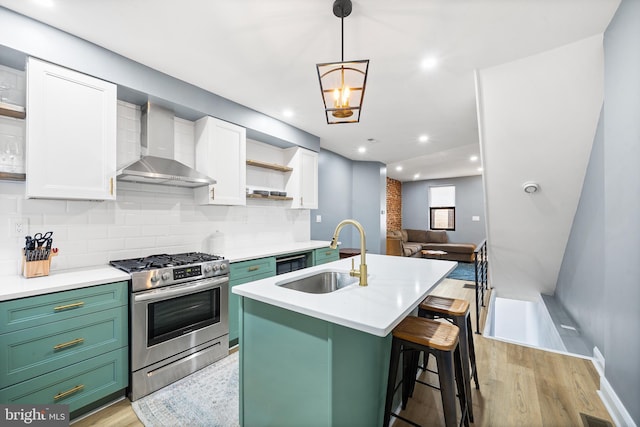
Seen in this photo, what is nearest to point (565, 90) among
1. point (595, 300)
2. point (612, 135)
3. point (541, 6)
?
point (612, 135)

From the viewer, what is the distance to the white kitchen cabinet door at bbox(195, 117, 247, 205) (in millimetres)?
2857

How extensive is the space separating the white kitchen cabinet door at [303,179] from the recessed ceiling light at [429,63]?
204cm

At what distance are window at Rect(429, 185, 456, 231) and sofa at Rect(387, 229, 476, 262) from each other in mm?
483

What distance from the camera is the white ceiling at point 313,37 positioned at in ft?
5.60

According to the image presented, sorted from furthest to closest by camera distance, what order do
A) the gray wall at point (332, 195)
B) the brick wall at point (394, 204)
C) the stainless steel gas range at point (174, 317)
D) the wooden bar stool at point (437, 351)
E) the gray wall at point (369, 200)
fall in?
the brick wall at point (394, 204)
the gray wall at point (369, 200)
the gray wall at point (332, 195)
the stainless steel gas range at point (174, 317)
the wooden bar stool at point (437, 351)

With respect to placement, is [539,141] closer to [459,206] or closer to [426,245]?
[426,245]

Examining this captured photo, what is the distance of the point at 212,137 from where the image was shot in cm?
288

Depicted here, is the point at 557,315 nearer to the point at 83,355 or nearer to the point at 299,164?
the point at 299,164

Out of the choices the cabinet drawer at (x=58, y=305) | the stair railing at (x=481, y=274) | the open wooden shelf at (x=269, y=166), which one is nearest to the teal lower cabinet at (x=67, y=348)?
the cabinet drawer at (x=58, y=305)

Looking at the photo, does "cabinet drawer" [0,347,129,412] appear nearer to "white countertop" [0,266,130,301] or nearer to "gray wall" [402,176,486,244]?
"white countertop" [0,266,130,301]

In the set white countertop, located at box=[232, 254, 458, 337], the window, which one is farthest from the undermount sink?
the window

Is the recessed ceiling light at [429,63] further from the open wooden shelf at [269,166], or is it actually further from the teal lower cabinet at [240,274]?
the teal lower cabinet at [240,274]

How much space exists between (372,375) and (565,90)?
2.69 m

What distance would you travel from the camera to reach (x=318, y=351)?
4.00 feet
